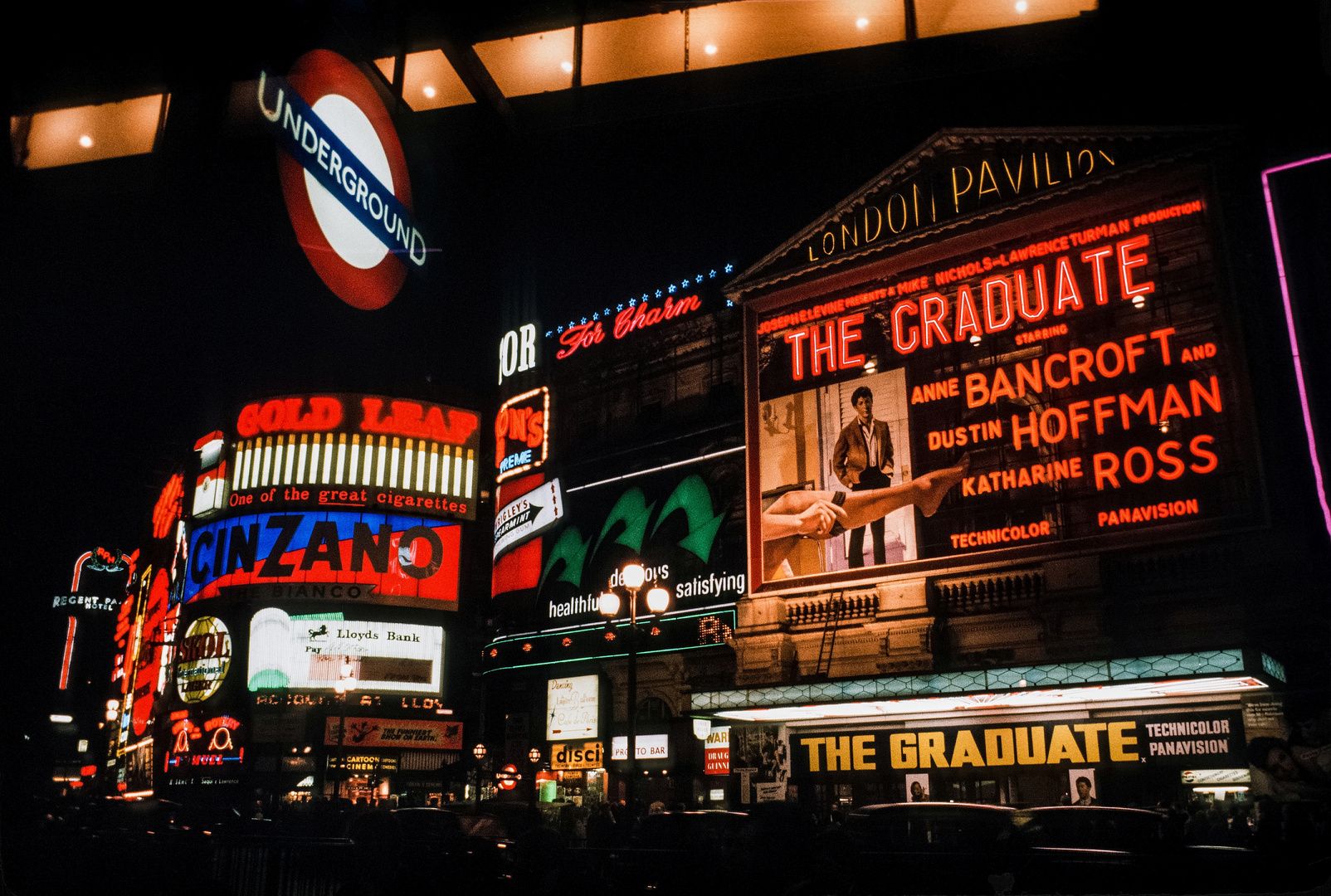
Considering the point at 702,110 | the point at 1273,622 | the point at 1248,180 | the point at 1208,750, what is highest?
the point at 1248,180

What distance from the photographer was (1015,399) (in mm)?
27016

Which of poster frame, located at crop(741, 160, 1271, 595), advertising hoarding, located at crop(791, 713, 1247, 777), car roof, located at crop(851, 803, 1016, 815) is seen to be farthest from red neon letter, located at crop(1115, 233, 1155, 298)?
car roof, located at crop(851, 803, 1016, 815)

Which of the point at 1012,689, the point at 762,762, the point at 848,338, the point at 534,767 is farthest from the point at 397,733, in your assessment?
the point at 1012,689

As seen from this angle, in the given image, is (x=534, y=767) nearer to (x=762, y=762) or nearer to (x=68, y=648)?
(x=762, y=762)

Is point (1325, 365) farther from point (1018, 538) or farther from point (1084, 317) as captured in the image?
point (1018, 538)

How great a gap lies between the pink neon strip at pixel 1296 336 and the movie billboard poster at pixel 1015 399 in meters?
1.20

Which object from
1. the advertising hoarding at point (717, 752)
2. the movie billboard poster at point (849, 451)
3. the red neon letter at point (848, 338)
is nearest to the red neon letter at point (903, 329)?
the movie billboard poster at point (849, 451)

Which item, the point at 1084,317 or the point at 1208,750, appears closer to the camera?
the point at 1208,750

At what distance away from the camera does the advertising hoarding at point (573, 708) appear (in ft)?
133

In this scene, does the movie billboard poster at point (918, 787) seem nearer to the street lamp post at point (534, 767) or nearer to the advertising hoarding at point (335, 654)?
the street lamp post at point (534, 767)

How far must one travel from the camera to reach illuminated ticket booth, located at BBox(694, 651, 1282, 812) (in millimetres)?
22125

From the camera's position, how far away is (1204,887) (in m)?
8.83

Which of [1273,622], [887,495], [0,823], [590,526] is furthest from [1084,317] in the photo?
[0,823]

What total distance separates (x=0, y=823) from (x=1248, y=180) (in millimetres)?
29761
